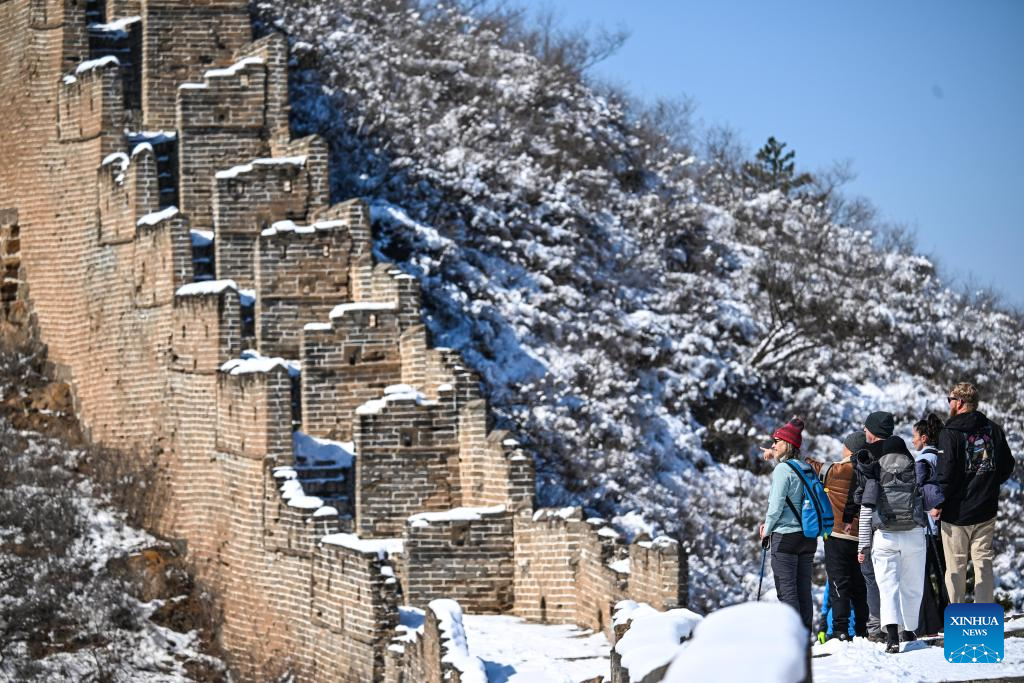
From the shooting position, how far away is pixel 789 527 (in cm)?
1766

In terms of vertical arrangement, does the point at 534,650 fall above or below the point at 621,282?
below

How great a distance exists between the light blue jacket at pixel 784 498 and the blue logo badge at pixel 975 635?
5.36 feet

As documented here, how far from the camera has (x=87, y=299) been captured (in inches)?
1286

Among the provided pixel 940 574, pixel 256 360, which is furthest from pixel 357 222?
pixel 940 574

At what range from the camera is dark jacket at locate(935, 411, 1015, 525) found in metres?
17.8

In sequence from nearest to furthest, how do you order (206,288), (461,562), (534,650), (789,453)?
(789,453) → (534,650) → (461,562) → (206,288)

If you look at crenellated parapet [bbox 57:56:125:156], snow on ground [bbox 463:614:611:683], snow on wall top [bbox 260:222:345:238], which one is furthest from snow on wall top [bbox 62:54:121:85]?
snow on ground [bbox 463:614:611:683]

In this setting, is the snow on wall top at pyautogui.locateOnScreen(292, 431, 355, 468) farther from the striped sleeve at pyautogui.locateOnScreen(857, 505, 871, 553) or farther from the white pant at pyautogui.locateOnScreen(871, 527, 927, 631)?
the white pant at pyautogui.locateOnScreen(871, 527, 927, 631)

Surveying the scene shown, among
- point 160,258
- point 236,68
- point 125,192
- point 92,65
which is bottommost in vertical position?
point 160,258

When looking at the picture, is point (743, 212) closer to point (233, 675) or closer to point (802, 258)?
point (802, 258)

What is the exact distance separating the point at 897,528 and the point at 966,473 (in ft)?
2.96

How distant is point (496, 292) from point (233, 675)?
34.2 feet

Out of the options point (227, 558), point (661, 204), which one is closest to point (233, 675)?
point (227, 558)

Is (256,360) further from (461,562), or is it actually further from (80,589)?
(461,562)
